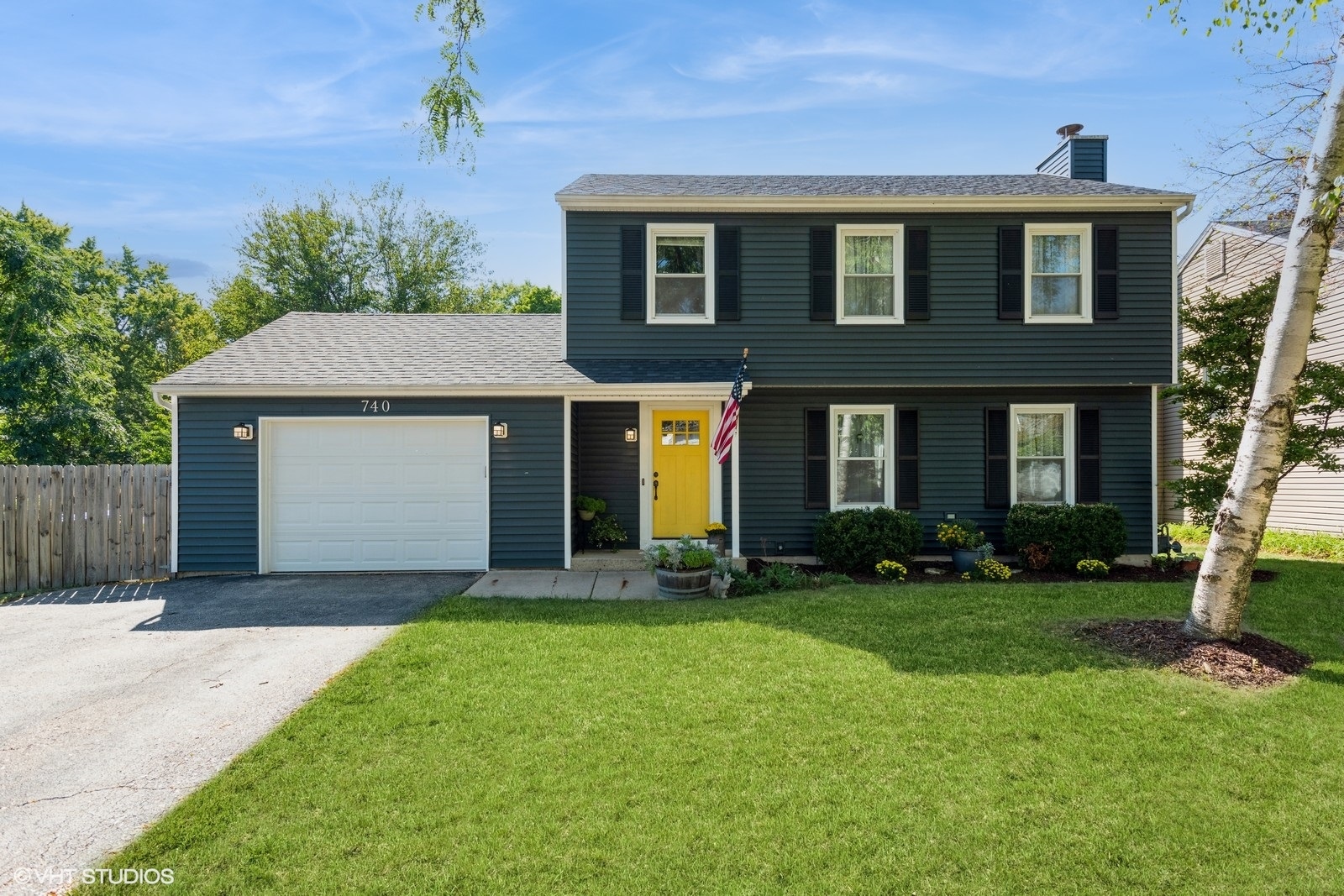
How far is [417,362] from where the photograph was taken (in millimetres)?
9875

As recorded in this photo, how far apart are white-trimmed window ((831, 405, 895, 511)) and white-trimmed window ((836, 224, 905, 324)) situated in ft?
4.61

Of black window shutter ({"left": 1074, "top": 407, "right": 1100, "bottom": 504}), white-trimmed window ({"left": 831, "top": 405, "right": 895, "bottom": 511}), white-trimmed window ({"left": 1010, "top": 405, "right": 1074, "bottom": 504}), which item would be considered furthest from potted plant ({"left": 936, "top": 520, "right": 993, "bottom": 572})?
black window shutter ({"left": 1074, "top": 407, "right": 1100, "bottom": 504})

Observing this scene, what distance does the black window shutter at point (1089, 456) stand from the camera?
997 centimetres

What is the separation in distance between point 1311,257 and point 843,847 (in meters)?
5.48

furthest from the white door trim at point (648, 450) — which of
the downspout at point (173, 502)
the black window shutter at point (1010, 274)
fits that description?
the downspout at point (173, 502)

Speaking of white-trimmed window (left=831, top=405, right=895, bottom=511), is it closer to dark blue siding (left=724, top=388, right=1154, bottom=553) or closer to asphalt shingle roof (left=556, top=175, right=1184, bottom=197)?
dark blue siding (left=724, top=388, right=1154, bottom=553)

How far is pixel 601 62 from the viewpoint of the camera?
806 cm

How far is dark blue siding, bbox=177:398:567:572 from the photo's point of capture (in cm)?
917

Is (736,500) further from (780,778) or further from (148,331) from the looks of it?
(148,331)

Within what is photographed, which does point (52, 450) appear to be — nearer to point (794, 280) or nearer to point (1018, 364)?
point (794, 280)

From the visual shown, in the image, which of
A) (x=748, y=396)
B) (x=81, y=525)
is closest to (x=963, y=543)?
(x=748, y=396)

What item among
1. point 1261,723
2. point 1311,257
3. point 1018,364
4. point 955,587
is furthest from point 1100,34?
point 1261,723

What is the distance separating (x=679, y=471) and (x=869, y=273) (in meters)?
4.08

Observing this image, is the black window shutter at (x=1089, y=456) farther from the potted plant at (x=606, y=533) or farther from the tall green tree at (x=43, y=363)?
the tall green tree at (x=43, y=363)
